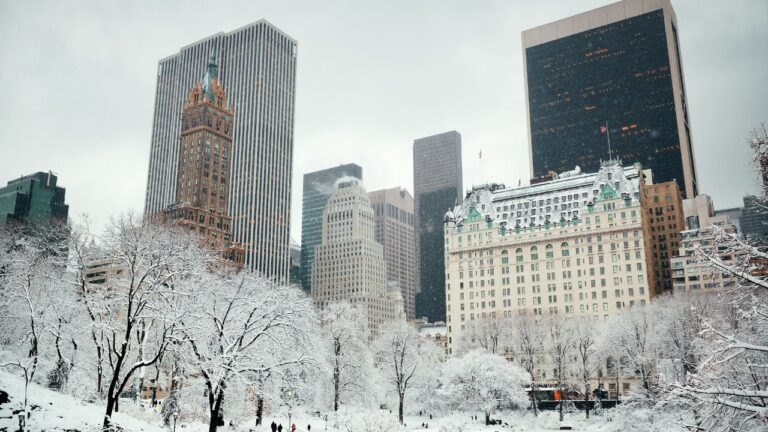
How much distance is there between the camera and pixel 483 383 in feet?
259

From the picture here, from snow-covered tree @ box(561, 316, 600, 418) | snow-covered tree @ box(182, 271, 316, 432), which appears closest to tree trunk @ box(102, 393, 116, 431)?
snow-covered tree @ box(182, 271, 316, 432)

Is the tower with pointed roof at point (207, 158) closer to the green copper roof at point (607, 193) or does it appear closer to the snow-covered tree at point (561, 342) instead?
the snow-covered tree at point (561, 342)

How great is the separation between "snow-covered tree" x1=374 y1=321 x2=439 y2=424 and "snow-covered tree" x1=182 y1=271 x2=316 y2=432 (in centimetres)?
3767

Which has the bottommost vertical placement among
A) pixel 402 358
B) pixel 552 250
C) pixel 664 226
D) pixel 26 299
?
pixel 402 358

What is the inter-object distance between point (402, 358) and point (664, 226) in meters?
108

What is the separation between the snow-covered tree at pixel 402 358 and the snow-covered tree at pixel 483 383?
525 cm

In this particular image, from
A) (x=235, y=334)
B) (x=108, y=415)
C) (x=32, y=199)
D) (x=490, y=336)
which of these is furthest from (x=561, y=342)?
(x=32, y=199)

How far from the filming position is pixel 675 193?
163 m

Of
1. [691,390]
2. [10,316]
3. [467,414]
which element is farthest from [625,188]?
[691,390]

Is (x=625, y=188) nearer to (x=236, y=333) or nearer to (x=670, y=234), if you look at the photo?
(x=670, y=234)

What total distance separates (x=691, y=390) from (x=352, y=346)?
6899 cm

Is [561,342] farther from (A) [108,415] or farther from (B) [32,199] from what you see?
(B) [32,199]

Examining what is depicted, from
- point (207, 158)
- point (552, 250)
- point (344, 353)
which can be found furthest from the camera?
point (207, 158)

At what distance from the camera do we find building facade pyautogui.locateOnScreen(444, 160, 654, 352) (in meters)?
129
